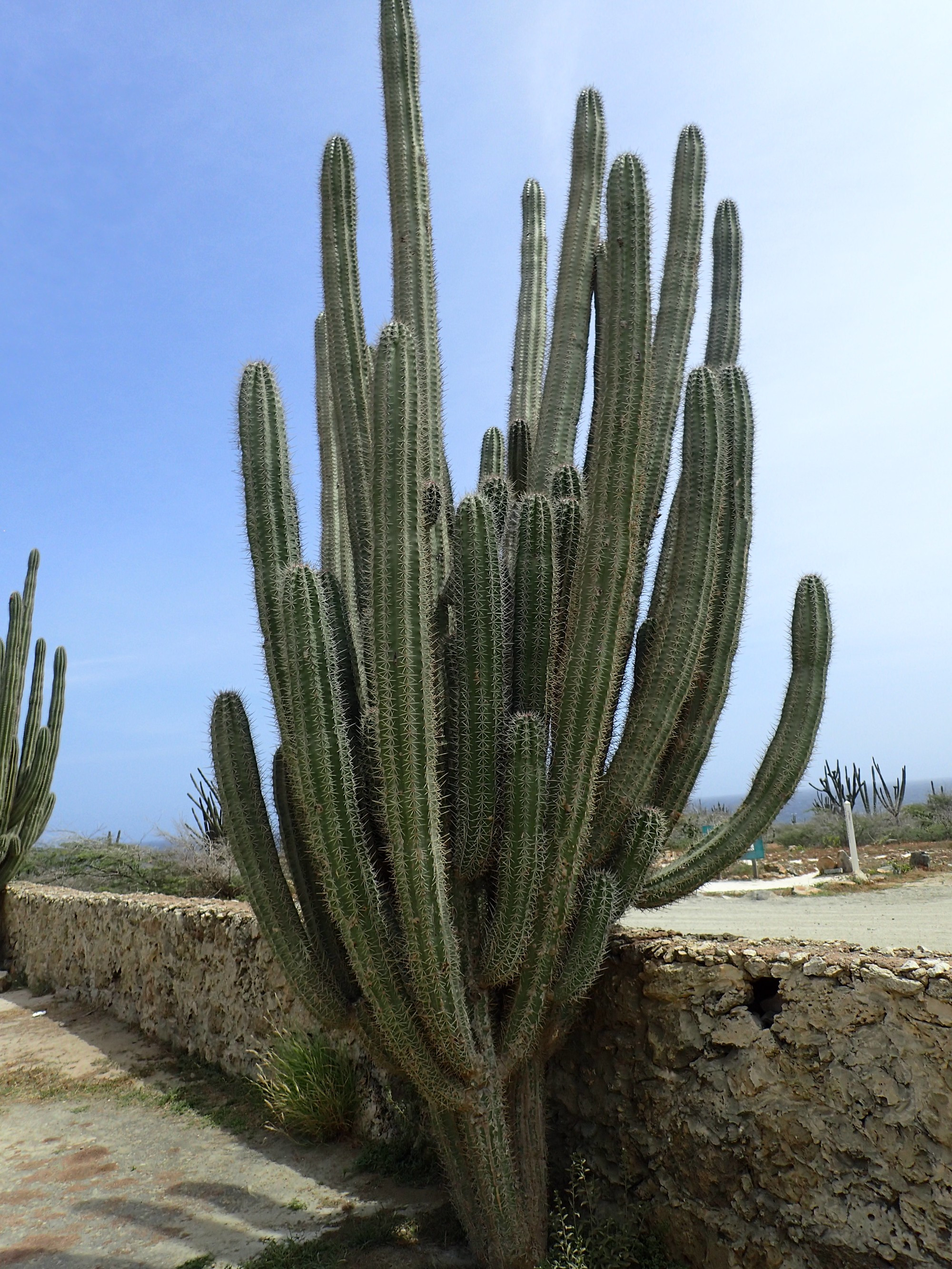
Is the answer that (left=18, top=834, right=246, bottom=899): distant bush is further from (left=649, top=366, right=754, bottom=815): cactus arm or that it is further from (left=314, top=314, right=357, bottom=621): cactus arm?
(left=649, top=366, right=754, bottom=815): cactus arm

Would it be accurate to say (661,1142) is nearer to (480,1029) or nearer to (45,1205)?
(480,1029)

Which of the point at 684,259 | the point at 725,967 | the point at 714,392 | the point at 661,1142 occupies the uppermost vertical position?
the point at 684,259

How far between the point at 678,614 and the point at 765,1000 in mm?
1776

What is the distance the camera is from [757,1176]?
3791mm

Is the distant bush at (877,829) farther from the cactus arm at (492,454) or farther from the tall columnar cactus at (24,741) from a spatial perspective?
the cactus arm at (492,454)

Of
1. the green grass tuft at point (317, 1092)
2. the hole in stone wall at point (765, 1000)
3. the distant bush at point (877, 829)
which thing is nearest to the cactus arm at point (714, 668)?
the hole in stone wall at point (765, 1000)

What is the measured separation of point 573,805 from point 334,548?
7.77 ft

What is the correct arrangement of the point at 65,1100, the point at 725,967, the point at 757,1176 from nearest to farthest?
the point at 757,1176, the point at 725,967, the point at 65,1100

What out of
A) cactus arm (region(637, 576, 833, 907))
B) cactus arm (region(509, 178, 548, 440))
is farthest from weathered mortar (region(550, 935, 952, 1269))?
cactus arm (region(509, 178, 548, 440))

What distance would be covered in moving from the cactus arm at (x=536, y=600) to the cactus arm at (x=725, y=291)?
2.17m

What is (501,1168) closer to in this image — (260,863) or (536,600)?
(260,863)

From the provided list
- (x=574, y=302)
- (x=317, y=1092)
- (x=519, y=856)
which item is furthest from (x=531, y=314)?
(x=317, y=1092)

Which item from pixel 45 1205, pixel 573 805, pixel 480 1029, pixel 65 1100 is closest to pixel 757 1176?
pixel 480 1029

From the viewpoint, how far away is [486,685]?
409cm
